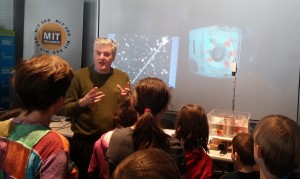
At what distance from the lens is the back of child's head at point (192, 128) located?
203 cm

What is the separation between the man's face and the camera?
2541 millimetres

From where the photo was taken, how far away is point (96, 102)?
247 cm

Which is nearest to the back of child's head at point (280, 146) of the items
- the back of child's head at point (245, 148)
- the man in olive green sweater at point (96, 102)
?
the back of child's head at point (245, 148)

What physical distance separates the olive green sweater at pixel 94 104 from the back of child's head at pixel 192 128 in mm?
666

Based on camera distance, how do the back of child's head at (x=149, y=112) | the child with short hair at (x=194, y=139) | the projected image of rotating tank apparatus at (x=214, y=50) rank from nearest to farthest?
the back of child's head at (x=149, y=112) < the child with short hair at (x=194, y=139) < the projected image of rotating tank apparatus at (x=214, y=50)

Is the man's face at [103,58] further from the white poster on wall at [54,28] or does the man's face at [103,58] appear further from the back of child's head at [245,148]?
the white poster on wall at [54,28]

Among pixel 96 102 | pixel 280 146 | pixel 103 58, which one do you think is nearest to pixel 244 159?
pixel 280 146

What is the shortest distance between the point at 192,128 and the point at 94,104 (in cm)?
84

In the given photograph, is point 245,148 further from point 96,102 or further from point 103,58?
point 103,58

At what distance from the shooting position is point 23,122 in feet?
3.80

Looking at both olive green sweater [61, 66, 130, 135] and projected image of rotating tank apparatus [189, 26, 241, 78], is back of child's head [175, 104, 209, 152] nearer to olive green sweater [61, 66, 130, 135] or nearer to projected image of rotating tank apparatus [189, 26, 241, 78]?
olive green sweater [61, 66, 130, 135]

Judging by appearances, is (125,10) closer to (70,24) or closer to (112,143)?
(70,24)

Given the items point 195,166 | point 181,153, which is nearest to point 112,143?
point 181,153

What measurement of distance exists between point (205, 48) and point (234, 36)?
33cm
